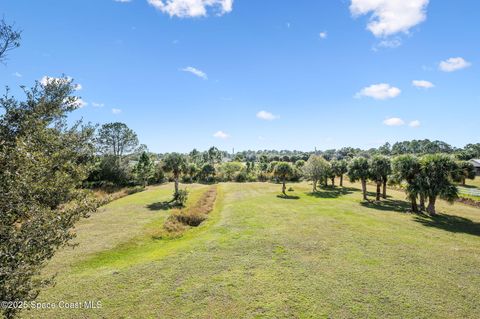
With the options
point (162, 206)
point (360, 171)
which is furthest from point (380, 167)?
point (162, 206)

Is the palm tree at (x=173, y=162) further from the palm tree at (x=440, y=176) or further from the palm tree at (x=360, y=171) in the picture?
the palm tree at (x=440, y=176)

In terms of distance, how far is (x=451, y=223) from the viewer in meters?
23.8

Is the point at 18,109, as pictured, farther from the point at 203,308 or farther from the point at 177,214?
the point at 177,214

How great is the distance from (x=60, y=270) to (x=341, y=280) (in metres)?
15.2

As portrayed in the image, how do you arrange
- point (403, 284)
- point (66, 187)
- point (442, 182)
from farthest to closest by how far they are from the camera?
point (442, 182), point (403, 284), point (66, 187)

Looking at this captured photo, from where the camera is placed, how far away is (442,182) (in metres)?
25.0

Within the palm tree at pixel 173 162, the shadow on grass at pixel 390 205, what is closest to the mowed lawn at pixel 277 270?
the shadow on grass at pixel 390 205

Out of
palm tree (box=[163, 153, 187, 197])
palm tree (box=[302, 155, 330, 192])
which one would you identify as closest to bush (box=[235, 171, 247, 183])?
palm tree (box=[302, 155, 330, 192])

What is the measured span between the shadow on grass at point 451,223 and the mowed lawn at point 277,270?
0.12 meters

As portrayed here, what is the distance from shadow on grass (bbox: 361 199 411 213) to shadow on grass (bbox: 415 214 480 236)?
11.1 ft

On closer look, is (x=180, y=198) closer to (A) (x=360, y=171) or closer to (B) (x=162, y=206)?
(B) (x=162, y=206)

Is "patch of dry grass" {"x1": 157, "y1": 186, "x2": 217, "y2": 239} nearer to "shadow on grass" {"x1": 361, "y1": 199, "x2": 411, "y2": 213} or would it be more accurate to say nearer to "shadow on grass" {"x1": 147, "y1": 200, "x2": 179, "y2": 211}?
"shadow on grass" {"x1": 147, "y1": 200, "x2": 179, "y2": 211}

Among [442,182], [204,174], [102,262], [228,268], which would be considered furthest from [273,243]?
[204,174]

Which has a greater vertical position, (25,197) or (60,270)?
(25,197)
